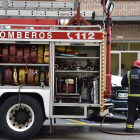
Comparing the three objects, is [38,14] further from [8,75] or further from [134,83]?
[134,83]

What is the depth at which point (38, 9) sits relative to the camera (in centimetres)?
733

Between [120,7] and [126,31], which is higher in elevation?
[120,7]

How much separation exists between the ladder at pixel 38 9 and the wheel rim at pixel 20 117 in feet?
8.54

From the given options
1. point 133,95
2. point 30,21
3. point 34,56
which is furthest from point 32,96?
point 133,95

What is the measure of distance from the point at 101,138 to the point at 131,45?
28.6 ft

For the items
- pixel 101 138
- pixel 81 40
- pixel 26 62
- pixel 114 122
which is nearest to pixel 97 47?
pixel 81 40

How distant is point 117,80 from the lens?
8.76 meters

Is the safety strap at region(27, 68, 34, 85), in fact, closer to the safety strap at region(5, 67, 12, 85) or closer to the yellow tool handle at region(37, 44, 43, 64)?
the yellow tool handle at region(37, 44, 43, 64)

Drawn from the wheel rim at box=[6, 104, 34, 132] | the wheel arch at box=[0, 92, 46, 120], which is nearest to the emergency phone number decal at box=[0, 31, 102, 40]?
the wheel arch at box=[0, 92, 46, 120]

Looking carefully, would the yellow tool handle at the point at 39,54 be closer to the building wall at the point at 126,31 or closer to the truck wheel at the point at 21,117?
the truck wheel at the point at 21,117

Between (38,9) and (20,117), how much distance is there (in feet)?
10.0

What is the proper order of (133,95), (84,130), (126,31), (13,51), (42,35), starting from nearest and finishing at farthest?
(42,35)
(13,51)
(133,95)
(84,130)
(126,31)

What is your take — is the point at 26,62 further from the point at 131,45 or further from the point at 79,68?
the point at 131,45

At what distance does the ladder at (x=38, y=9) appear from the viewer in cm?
716
